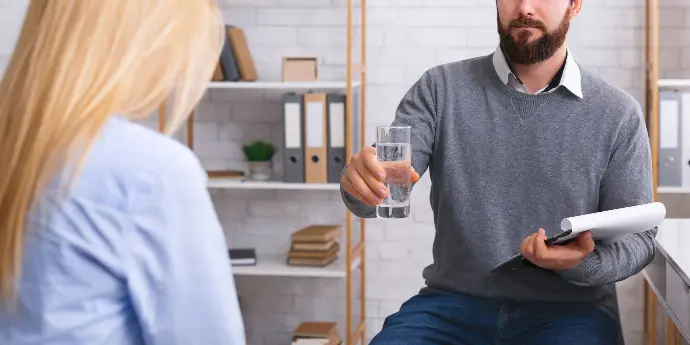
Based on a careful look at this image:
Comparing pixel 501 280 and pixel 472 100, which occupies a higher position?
pixel 472 100

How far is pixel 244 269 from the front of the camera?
3.69 meters

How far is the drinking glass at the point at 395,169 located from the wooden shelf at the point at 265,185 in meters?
1.54

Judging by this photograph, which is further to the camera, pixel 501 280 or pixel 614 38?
pixel 614 38

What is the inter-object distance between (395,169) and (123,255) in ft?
3.32

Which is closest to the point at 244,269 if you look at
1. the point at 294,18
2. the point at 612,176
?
the point at 294,18

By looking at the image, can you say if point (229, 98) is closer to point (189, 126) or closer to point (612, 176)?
point (189, 126)

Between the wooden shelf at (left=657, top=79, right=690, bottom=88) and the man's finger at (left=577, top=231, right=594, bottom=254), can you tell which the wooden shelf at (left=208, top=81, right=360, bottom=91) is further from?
the man's finger at (left=577, top=231, right=594, bottom=254)

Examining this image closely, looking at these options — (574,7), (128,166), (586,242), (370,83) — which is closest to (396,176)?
(586,242)

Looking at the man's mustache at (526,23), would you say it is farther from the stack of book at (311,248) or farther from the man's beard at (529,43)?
the stack of book at (311,248)

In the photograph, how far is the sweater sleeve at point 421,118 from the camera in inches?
92.8

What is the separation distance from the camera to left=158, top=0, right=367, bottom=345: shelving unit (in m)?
3.57

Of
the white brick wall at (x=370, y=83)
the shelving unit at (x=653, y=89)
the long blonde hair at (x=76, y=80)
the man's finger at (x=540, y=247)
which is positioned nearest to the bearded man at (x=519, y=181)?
the man's finger at (x=540, y=247)

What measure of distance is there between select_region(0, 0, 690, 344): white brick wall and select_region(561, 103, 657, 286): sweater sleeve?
148cm

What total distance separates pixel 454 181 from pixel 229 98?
1825 mm
